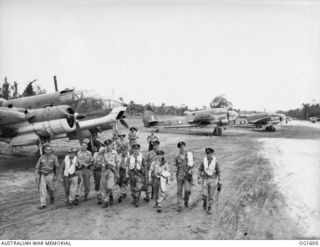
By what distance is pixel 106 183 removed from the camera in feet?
26.5

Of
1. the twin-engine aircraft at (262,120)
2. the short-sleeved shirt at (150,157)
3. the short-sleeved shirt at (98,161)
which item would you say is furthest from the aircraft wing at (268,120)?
the short-sleeved shirt at (98,161)

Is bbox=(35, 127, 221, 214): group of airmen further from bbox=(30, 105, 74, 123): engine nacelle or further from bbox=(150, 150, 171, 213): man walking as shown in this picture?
bbox=(30, 105, 74, 123): engine nacelle

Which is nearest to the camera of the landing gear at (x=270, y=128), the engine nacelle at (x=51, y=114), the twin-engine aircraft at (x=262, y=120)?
the engine nacelle at (x=51, y=114)

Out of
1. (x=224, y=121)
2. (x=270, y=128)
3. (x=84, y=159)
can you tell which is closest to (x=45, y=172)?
(x=84, y=159)

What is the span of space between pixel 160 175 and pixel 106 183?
152 cm

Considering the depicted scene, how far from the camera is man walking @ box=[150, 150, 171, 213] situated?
305 inches

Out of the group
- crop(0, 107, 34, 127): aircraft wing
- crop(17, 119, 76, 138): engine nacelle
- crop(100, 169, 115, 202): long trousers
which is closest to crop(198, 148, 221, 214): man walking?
crop(100, 169, 115, 202): long trousers

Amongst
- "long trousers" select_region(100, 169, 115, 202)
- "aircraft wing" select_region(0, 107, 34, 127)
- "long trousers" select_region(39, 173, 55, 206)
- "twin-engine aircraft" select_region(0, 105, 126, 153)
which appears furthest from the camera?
"twin-engine aircraft" select_region(0, 105, 126, 153)

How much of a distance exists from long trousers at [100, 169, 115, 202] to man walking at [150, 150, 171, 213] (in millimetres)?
1139

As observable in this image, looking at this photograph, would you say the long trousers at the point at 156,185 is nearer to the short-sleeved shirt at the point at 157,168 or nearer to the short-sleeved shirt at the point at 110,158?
the short-sleeved shirt at the point at 157,168

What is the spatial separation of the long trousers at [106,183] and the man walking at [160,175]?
1.14 meters

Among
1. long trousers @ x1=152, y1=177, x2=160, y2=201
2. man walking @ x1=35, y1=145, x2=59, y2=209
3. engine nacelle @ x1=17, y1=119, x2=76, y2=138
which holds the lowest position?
long trousers @ x1=152, y1=177, x2=160, y2=201

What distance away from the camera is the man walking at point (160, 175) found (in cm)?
775

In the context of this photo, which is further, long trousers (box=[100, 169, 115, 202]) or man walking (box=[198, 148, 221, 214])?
long trousers (box=[100, 169, 115, 202])
